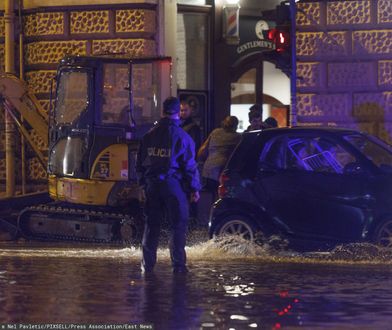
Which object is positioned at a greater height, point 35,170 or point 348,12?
point 348,12

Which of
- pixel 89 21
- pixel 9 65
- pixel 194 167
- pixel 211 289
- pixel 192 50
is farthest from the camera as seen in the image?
pixel 192 50

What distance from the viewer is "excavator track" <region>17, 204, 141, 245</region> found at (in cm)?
1738

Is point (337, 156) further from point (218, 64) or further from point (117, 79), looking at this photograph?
point (218, 64)

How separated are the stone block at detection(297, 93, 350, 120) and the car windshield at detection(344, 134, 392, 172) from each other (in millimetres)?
5678

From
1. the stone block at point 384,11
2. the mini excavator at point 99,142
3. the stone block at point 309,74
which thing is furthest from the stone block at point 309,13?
the mini excavator at point 99,142

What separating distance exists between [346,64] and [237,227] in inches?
260

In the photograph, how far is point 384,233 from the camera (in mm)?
14039

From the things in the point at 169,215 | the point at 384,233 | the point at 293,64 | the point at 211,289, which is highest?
the point at 293,64

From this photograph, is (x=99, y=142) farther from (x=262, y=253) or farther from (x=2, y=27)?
(x=2, y=27)

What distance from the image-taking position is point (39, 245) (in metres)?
17.7

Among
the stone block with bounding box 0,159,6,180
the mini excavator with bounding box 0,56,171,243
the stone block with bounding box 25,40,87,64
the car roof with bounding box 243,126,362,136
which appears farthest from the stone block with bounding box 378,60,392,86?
the stone block with bounding box 0,159,6,180

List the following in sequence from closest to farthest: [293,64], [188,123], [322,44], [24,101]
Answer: [188,123]
[293,64]
[24,101]
[322,44]

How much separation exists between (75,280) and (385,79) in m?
9.37

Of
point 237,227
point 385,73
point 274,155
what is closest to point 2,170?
point 385,73
